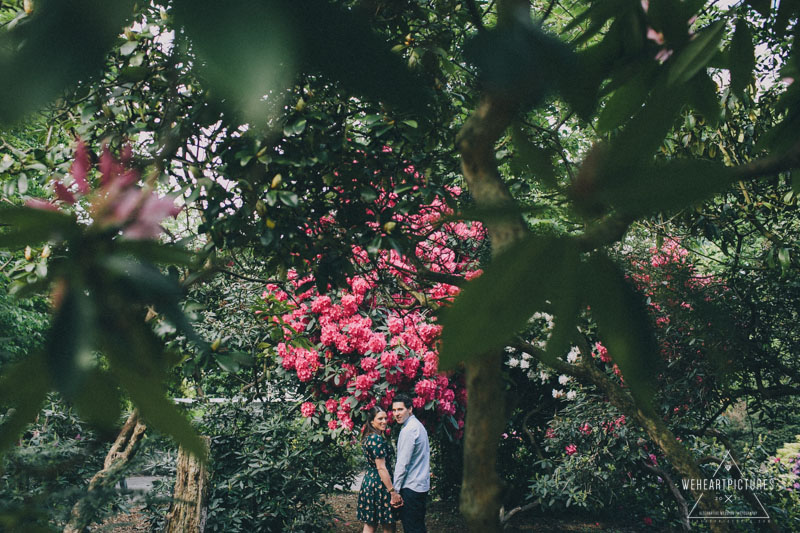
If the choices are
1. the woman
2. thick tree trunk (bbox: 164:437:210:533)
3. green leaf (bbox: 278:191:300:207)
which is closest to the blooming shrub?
the woman

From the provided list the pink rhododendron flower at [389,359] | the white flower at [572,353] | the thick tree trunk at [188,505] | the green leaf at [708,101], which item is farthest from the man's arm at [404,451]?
the green leaf at [708,101]

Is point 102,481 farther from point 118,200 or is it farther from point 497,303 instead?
point 497,303

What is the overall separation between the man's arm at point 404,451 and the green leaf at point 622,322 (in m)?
3.89

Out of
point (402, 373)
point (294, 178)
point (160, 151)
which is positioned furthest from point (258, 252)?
point (402, 373)

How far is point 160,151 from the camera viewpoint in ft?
1.05

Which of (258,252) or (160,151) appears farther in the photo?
(258,252)

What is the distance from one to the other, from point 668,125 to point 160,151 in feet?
0.99

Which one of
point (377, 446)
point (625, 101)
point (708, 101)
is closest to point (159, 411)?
point (625, 101)

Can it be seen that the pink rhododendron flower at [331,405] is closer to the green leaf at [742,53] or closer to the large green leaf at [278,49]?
the green leaf at [742,53]

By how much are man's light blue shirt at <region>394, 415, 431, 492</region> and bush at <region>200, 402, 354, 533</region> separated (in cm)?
67

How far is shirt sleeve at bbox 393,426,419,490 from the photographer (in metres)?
4.04

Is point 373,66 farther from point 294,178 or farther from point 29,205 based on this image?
point 294,178

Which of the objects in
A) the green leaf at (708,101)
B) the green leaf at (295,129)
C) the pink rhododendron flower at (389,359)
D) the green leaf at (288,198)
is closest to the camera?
the green leaf at (708,101)

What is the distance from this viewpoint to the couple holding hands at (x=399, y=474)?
407 centimetres
